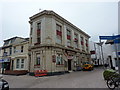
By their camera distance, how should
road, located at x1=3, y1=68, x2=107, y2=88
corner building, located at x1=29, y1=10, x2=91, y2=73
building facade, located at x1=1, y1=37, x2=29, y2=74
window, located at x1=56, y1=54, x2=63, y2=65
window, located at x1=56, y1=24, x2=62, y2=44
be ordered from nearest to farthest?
road, located at x1=3, y1=68, x2=107, y2=88 → corner building, located at x1=29, y1=10, x2=91, y2=73 → window, located at x1=56, y1=54, x2=63, y2=65 → window, located at x1=56, y1=24, x2=62, y2=44 → building facade, located at x1=1, y1=37, x2=29, y2=74

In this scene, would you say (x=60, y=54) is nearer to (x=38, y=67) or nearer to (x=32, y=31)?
(x=38, y=67)

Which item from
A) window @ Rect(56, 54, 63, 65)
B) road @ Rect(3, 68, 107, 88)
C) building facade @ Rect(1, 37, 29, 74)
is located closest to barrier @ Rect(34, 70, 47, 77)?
window @ Rect(56, 54, 63, 65)

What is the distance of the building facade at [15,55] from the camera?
2183cm

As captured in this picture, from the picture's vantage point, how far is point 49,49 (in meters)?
17.1

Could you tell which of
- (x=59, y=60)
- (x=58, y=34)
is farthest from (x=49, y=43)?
(x=59, y=60)

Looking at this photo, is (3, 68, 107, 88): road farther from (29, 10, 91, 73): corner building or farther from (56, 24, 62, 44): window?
(56, 24, 62, 44): window

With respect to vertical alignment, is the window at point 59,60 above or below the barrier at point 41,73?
above

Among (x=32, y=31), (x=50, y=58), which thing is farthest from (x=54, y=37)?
(x=32, y=31)

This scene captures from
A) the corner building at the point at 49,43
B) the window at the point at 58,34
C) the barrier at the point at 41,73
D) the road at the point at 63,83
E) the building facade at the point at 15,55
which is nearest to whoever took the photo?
the road at the point at 63,83

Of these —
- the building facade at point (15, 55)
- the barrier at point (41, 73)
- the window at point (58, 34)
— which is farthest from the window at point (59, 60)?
the building facade at point (15, 55)

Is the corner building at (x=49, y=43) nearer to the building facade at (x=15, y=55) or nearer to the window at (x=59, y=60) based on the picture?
the window at (x=59, y=60)

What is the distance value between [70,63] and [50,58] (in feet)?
23.9

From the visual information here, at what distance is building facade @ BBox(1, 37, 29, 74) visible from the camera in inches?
859

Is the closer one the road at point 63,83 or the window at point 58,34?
the road at point 63,83
